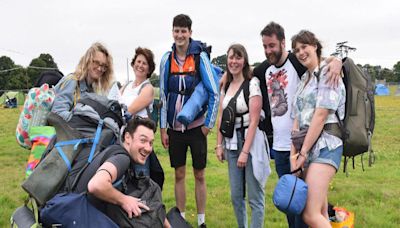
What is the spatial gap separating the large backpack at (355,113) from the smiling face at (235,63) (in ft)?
3.83

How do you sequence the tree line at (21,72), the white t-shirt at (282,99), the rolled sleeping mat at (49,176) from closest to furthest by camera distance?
the rolled sleeping mat at (49,176) → the white t-shirt at (282,99) → the tree line at (21,72)

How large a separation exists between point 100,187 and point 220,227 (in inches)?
116

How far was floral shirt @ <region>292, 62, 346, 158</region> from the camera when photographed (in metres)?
3.57

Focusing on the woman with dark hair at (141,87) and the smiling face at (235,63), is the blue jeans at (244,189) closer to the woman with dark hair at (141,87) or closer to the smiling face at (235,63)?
the smiling face at (235,63)

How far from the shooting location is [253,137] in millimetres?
4410

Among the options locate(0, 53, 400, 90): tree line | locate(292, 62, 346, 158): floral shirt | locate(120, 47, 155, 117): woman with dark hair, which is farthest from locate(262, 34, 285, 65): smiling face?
locate(0, 53, 400, 90): tree line

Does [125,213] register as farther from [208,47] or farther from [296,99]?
[208,47]

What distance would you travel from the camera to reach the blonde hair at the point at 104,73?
14.8ft

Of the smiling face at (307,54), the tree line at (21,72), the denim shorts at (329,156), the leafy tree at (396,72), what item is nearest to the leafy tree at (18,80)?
the tree line at (21,72)

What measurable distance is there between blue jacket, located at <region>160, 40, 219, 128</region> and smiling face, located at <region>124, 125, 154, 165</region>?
155cm

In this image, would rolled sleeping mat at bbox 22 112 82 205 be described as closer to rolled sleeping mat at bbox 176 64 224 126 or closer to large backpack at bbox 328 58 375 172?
rolled sleeping mat at bbox 176 64 224 126

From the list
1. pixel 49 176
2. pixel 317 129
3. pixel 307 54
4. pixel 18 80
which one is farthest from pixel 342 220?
pixel 18 80

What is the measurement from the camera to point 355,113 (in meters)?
3.67

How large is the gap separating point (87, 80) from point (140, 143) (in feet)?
4.53
